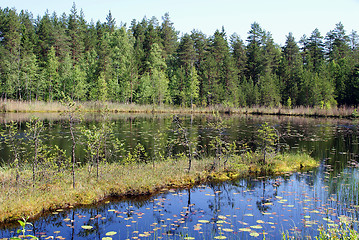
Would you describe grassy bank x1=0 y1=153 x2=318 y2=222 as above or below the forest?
below

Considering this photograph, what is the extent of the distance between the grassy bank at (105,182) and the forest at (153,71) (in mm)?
41110

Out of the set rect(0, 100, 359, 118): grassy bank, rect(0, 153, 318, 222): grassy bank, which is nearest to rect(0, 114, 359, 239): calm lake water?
rect(0, 153, 318, 222): grassy bank

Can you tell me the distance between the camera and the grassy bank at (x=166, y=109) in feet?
139

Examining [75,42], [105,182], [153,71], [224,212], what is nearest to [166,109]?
[153,71]

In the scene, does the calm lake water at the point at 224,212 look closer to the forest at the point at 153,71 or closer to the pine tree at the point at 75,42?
the forest at the point at 153,71

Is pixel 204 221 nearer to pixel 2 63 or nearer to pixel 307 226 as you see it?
pixel 307 226

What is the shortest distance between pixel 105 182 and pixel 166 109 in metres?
45.1

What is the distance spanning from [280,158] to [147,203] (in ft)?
23.8

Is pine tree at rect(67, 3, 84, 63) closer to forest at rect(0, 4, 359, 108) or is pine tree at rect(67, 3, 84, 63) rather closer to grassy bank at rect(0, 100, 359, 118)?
forest at rect(0, 4, 359, 108)

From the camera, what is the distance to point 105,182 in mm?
9516

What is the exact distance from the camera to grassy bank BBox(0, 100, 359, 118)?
42.2 metres

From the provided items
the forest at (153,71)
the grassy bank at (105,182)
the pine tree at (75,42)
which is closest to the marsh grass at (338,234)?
the grassy bank at (105,182)

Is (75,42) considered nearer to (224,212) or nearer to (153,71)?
(153,71)

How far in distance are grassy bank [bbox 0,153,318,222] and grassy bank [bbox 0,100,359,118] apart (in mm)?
28442
